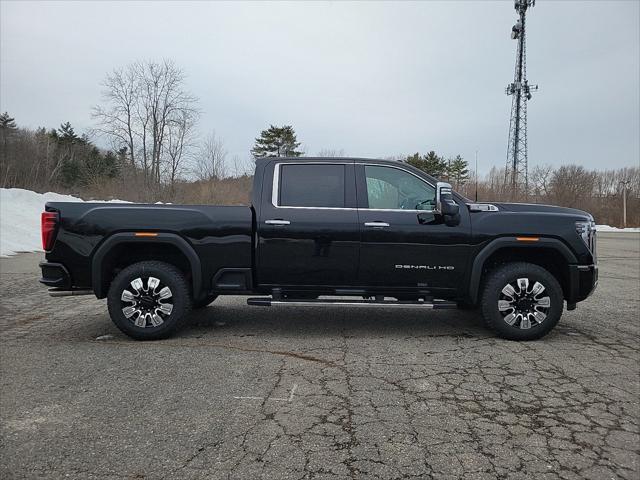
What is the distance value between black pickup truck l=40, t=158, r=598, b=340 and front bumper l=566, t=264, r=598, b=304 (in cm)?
2

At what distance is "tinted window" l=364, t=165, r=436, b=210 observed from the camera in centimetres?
525

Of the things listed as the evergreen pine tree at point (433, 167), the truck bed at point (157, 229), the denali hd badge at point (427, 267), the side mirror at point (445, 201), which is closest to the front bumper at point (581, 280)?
the denali hd badge at point (427, 267)

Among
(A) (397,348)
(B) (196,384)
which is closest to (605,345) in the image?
(A) (397,348)

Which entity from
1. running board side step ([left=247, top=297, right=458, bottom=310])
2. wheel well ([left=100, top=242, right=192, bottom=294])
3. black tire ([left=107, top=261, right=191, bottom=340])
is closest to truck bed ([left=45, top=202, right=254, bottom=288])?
wheel well ([left=100, top=242, right=192, bottom=294])

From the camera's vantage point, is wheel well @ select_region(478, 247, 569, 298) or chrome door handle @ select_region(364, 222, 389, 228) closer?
chrome door handle @ select_region(364, 222, 389, 228)

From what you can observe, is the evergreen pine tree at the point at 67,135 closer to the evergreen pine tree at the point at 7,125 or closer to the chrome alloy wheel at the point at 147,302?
the evergreen pine tree at the point at 7,125

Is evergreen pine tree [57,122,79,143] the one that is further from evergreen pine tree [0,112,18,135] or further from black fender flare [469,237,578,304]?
black fender flare [469,237,578,304]

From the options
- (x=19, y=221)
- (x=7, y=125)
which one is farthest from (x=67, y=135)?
(x=19, y=221)

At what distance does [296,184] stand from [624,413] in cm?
375

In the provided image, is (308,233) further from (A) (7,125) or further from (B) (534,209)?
(A) (7,125)

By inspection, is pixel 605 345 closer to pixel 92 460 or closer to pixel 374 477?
pixel 374 477

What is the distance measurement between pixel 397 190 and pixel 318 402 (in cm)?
274

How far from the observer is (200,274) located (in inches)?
202

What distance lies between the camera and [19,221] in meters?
16.8
